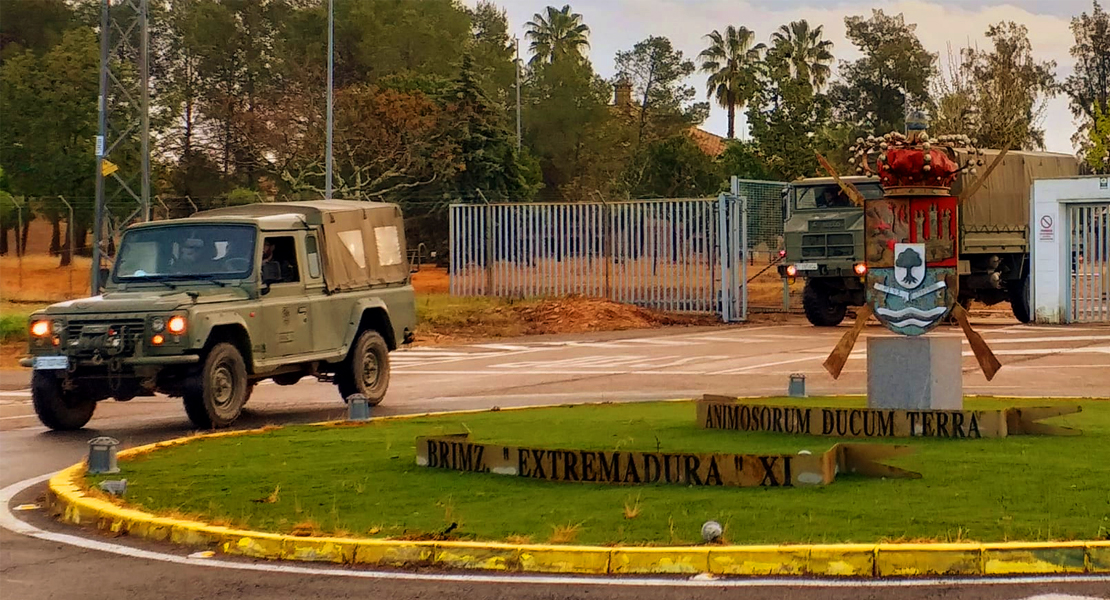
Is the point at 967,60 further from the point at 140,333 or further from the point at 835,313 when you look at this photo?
the point at 140,333

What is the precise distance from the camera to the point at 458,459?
35.7ft

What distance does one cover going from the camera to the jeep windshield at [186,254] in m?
15.8

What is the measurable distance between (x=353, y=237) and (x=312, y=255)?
962mm

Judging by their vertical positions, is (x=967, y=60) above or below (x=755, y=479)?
above

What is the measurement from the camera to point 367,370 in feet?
57.4

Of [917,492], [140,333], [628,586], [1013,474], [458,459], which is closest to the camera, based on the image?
[628,586]

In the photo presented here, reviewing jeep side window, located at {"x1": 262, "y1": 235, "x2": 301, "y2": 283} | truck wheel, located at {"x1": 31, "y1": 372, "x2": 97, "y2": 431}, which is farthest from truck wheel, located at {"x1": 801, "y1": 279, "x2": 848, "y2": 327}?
truck wheel, located at {"x1": 31, "y1": 372, "x2": 97, "y2": 431}

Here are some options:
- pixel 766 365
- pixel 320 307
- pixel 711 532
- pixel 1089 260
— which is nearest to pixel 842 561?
pixel 711 532

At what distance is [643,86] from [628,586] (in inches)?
3378

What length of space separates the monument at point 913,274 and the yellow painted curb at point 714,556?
5.42 metres

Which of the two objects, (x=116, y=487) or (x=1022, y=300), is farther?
(x=1022, y=300)

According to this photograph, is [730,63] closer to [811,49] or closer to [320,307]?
[811,49]

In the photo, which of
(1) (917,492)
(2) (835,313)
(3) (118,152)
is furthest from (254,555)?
(3) (118,152)

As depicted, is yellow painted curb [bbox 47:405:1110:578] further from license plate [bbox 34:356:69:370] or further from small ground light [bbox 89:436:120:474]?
license plate [bbox 34:356:69:370]
